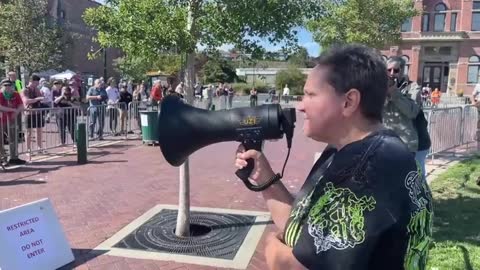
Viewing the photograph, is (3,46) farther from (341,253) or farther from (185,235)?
(341,253)

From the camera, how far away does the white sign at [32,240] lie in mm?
3596

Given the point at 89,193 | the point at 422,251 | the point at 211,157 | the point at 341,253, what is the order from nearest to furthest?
the point at 341,253 → the point at 422,251 → the point at 89,193 → the point at 211,157

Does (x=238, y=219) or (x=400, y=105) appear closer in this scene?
(x=400, y=105)

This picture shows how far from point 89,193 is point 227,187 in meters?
2.07

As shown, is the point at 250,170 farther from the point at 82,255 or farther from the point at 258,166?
the point at 82,255

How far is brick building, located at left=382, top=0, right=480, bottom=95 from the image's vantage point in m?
51.6

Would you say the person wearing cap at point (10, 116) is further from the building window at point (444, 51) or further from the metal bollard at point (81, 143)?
the building window at point (444, 51)

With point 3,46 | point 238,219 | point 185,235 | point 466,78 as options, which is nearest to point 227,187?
point 238,219

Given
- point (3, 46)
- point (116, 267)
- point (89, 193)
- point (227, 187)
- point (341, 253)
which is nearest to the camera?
point (341, 253)

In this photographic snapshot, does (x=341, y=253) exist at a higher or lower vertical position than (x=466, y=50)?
lower

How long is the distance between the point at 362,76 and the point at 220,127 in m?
0.55

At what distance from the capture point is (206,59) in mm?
5289

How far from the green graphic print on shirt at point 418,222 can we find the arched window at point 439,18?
5850 centimetres

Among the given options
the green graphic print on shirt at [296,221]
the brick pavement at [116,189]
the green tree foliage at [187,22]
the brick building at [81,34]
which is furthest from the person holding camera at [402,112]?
the brick building at [81,34]
